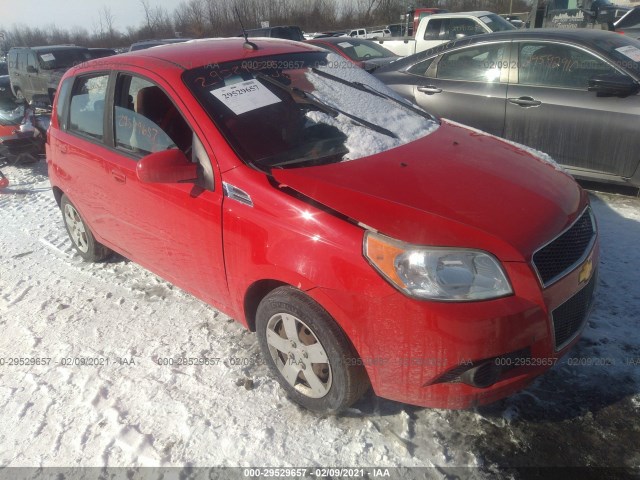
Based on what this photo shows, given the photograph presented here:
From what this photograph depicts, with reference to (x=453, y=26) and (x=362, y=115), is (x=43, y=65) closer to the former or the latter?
(x=453, y=26)

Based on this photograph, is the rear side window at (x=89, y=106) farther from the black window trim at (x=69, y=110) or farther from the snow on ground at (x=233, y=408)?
the snow on ground at (x=233, y=408)

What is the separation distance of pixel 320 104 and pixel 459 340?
5.38 ft

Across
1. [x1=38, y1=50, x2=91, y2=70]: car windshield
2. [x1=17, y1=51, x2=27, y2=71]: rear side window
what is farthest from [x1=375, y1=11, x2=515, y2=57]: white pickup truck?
[x1=17, y1=51, x2=27, y2=71]: rear side window

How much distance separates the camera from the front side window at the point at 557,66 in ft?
15.3

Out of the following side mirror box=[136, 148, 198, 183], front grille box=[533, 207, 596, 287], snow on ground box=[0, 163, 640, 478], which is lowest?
snow on ground box=[0, 163, 640, 478]

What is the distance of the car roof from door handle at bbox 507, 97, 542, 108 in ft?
8.05

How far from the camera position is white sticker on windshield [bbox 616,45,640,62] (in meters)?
4.58

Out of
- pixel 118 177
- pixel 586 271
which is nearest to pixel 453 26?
pixel 118 177

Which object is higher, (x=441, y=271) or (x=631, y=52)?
(x=631, y=52)

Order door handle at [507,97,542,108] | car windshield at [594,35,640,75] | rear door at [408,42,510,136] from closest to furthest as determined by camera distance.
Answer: car windshield at [594,35,640,75] → door handle at [507,97,542,108] → rear door at [408,42,510,136]

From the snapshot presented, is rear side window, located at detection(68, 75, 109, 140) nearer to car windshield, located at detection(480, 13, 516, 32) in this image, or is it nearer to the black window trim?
the black window trim

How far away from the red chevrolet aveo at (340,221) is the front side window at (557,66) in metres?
2.19

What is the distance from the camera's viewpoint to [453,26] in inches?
Result: 471

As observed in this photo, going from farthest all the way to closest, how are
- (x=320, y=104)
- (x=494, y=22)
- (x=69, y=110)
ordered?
1. (x=494, y=22)
2. (x=69, y=110)
3. (x=320, y=104)
